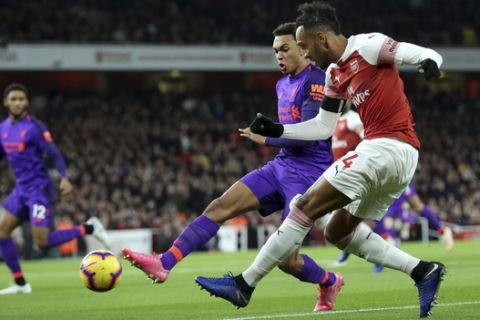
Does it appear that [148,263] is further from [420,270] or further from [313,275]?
[420,270]

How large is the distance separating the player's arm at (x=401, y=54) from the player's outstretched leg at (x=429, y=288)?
A: 5.32ft

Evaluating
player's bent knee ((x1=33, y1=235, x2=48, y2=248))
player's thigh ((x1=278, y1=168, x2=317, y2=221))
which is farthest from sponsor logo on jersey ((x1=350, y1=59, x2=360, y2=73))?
player's bent knee ((x1=33, y1=235, x2=48, y2=248))

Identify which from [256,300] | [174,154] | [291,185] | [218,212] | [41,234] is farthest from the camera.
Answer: [174,154]

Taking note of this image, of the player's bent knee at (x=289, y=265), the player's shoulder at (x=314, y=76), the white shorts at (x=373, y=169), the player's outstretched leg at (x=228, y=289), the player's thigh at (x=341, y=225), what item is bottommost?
the player's bent knee at (x=289, y=265)

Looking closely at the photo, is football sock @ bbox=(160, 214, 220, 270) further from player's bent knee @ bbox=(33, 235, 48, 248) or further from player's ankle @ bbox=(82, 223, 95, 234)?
player's ankle @ bbox=(82, 223, 95, 234)

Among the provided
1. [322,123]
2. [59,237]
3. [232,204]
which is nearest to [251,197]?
[232,204]

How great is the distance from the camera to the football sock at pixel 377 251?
7.91 m

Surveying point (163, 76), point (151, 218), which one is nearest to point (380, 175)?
point (151, 218)

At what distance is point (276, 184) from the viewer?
8.84 meters

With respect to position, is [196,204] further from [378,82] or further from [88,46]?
[378,82]

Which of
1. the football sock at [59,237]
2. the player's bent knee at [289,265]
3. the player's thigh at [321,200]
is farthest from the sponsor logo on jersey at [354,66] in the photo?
the football sock at [59,237]

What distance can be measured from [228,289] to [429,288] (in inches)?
58.3

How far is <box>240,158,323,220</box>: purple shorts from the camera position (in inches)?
345

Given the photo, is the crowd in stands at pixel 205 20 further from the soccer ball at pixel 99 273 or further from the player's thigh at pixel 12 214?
the soccer ball at pixel 99 273
